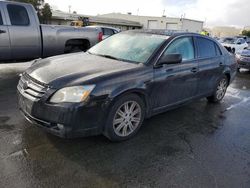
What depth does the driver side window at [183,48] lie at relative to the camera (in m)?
4.41

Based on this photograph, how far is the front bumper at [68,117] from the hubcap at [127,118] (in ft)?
1.07

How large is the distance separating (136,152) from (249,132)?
2.34 m

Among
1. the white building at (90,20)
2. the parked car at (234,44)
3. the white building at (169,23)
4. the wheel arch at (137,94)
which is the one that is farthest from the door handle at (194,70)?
the white building at (169,23)

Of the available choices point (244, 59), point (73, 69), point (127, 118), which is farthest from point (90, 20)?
point (127, 118)

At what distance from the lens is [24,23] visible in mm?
7012

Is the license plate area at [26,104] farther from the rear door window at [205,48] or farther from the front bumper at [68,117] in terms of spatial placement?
the rear door window at [205,48]

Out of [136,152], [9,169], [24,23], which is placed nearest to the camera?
[9,169]

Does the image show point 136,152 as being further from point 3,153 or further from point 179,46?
point 179,46

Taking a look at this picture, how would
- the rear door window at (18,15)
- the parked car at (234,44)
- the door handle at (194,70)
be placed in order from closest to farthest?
the door handle at (194,70), the rear door window at (18,15), the parked car at (234,44)

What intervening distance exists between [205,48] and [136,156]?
2.95 metres

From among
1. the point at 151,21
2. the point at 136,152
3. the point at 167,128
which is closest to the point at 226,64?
the point at 167,128

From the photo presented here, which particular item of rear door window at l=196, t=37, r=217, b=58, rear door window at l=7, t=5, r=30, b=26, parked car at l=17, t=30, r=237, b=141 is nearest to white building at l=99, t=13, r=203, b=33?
rear door window at l=7, t=5, r=30, b=26

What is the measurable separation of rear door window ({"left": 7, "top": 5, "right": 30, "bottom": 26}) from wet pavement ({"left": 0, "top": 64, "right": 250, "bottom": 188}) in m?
2.86

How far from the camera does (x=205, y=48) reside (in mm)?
5367
